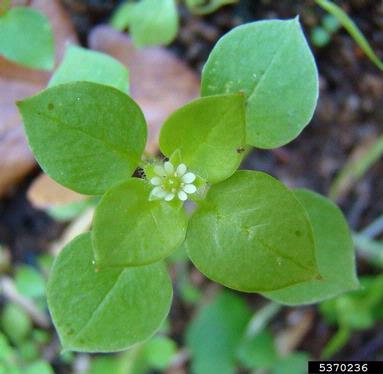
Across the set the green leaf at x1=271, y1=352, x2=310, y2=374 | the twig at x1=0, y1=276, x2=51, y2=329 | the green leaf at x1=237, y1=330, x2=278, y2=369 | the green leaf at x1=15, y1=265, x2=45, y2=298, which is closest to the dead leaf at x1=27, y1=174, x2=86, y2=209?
the green leaf at x1=15, y1=265, x2=45, y2=298

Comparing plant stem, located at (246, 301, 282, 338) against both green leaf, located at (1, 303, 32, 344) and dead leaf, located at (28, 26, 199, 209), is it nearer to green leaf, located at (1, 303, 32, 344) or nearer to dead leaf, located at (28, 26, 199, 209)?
dead leaf, located at (28, 26, 199, 209)

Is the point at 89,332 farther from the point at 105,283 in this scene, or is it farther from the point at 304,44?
the point at 304,44

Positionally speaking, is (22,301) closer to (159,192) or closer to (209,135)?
(159,192)

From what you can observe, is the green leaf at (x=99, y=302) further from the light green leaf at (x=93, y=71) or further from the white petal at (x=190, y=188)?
the light green leaf at (x=93, y=71)

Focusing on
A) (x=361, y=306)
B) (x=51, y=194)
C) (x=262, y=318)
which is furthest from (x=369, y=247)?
(x=51, y=194)

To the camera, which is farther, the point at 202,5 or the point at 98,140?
the point at 202,5

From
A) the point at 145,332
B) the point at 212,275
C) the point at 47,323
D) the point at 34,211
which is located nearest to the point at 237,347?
the point at 47,323

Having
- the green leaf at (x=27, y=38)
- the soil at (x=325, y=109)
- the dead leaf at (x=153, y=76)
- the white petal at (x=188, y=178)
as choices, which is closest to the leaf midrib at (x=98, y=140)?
the white petal at (x=188, y=178)
